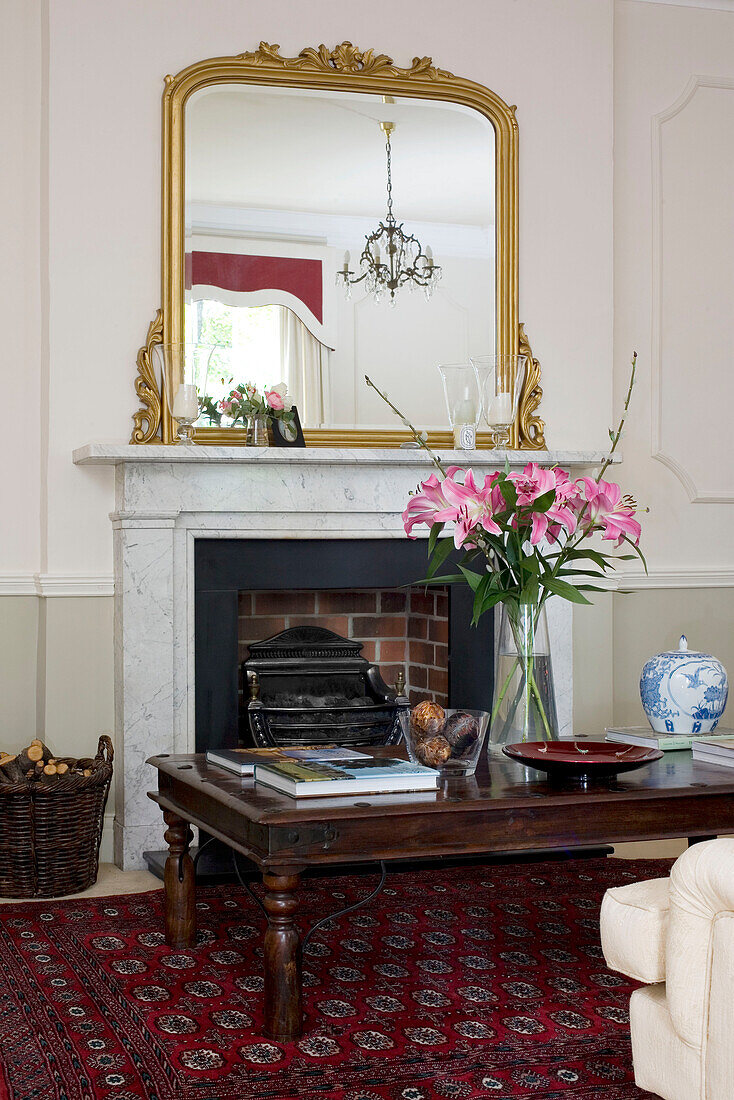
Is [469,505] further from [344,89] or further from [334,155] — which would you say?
[344,89]

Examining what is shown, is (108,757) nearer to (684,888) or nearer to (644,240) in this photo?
(684,888)

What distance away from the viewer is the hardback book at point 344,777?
226cm

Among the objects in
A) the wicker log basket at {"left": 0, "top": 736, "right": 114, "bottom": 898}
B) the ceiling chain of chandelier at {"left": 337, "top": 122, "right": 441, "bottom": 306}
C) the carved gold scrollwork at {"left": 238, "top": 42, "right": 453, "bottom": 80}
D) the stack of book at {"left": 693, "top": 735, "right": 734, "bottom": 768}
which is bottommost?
the wicker log basket at {"left": 0, "top": 736, "right": 114, "bottom": 898}

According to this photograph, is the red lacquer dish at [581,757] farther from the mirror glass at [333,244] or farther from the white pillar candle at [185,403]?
the mirror glass at [333,244]

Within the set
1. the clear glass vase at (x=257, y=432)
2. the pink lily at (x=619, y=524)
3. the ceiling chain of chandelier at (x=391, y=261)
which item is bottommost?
the pink lily at (x=619, y=524)

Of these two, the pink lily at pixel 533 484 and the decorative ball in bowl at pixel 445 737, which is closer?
the decorative ball in bowl at pixel 445 737

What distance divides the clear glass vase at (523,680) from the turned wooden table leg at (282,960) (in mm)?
739

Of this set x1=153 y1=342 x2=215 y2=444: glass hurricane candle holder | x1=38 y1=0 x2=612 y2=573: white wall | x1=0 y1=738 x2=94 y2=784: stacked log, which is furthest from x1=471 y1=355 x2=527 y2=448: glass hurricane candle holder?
x1=0 y1=738 x2=94 y2=784: stacked log

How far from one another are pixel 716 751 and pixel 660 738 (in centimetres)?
19

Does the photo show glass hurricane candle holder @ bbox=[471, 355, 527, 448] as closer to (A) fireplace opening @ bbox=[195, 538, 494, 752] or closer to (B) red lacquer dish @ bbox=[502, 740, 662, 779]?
(A) fireplace opening @ bbox=[195, 538, 494, 752]

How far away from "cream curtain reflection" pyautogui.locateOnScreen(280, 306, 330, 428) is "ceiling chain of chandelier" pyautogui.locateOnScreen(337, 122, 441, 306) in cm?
26

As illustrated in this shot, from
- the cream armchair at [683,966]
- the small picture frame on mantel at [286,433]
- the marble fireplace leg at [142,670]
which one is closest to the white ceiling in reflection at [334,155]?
the small picture frame on mantel at [286,433]

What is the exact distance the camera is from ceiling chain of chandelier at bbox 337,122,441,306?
4199mm

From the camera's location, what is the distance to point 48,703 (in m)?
3.84
